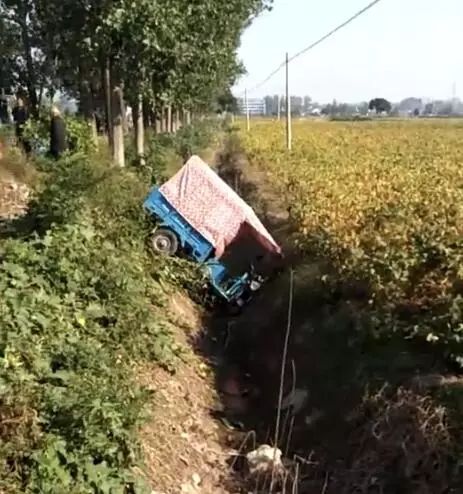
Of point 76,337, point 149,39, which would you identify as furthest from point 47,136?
point 76,337

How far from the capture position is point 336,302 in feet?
36.7

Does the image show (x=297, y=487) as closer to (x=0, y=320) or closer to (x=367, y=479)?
(x=367, y=479)

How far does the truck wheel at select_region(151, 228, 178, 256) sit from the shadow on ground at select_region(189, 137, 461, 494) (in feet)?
4.29

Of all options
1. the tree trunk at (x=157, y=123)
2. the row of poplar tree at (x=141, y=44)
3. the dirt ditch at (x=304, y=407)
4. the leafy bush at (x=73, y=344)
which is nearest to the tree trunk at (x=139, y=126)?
the row of poplar tree at (x=141, y=44)

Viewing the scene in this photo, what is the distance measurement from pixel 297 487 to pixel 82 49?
511 inches

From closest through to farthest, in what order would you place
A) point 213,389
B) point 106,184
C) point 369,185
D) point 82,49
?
point 213,389, point 106,184, point 369,185, point 82,49

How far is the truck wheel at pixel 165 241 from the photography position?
45.6 ft

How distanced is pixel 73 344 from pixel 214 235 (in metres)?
6.48

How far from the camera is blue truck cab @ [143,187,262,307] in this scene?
45.3 feet

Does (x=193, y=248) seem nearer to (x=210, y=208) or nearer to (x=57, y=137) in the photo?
(x=210, y=208)

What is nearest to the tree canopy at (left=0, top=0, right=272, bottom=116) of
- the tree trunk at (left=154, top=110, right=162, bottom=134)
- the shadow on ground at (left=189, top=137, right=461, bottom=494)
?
the shadow on ground at (left=189, top=137, right=461, bottom=494)

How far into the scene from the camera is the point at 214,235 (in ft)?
46.1

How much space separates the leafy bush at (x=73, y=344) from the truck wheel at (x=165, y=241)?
799mm

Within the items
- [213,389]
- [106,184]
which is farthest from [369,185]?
[213,389]
